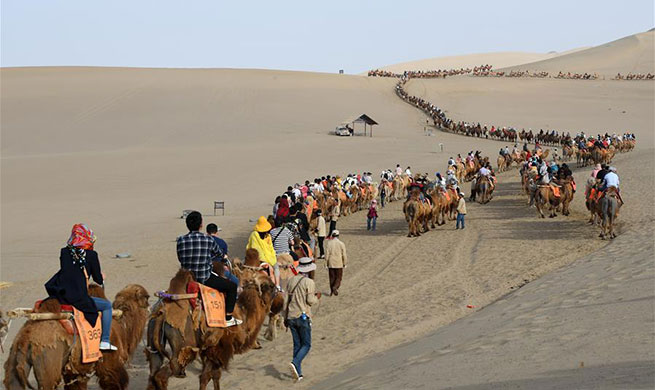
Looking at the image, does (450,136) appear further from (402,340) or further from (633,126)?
(402,340)

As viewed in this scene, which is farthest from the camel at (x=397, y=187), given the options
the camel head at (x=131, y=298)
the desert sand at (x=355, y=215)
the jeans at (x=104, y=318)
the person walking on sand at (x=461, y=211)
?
the jeans at (x=104, y=318)

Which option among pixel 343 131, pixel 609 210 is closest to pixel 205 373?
pixel 609 210

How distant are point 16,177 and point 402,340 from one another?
3309 centimetres

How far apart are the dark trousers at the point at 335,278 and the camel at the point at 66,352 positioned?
6.14 meters

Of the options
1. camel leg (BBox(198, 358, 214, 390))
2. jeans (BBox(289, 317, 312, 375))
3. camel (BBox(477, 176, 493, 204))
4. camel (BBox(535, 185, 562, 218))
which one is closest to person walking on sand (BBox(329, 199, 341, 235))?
camel (BBox(477, 176, 493, 204))

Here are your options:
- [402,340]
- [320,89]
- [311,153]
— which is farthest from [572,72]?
[402,340]

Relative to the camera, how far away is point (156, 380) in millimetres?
8602

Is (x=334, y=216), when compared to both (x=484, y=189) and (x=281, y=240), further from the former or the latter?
(x=281, y=240)

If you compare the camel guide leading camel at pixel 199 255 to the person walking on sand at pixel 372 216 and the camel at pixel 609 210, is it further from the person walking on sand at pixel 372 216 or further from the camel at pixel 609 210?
the person walking on sand at pixel 372 216

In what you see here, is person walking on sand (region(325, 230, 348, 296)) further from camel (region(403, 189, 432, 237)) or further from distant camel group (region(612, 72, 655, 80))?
distant camel group (region(612, 72, 655, 80))

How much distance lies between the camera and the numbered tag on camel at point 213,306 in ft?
29.3

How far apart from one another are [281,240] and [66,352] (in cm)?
644

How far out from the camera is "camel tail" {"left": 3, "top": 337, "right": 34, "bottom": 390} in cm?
725

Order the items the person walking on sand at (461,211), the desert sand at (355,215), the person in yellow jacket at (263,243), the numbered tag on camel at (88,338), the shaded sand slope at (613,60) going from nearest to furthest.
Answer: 1. the numbered tag on camel at (88,338)
2. the desert sand at (355,215)
3. the person in yellow jacket at (263,243)
4. the person walking on sand at (461,211)
5. the shaded sand slope at (613,60)
